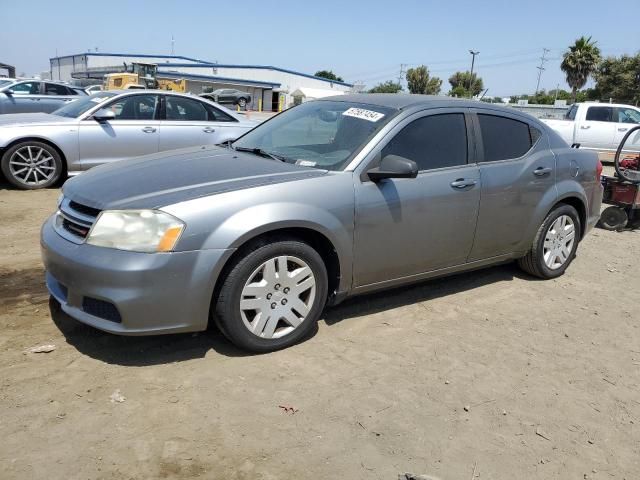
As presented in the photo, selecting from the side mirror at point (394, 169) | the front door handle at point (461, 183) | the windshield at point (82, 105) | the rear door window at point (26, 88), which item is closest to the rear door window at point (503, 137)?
the front door handle at point (461, 183)

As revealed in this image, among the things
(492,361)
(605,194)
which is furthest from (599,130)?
(492,361)

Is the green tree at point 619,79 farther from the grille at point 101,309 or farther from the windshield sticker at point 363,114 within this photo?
the grille at point 101,309

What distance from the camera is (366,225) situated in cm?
371

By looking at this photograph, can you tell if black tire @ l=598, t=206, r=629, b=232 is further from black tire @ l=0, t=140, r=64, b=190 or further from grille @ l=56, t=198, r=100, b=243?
black tire @ l=0, t=140, r=64, b=190

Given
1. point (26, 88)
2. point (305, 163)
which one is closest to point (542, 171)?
point (305, 163)

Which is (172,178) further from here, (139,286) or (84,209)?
(139,286)

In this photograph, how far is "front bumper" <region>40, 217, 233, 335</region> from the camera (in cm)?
301

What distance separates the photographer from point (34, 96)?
14.0 m

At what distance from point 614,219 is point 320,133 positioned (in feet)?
17.2

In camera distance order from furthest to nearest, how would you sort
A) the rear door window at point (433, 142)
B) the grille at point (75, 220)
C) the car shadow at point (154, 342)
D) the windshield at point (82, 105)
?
the windshield at point (82, 105) < the rear door window at point (433, 142) < the car shadow at point (154, 342) < the grille at point (75, 220)

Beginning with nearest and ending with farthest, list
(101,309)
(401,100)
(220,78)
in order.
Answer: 1. (101,309)
2. (401,100)
3. (220,78)

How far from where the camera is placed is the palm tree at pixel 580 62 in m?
53.4

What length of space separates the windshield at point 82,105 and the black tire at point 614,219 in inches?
290

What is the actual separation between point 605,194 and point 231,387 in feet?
21.5
